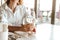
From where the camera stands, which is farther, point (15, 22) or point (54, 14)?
point (54, 14)

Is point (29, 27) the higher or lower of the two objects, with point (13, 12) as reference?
lower

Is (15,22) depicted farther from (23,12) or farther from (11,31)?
(11,31)

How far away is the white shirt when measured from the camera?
187cm

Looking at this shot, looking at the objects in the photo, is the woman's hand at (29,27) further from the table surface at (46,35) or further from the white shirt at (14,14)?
the white shirt at (14,14)

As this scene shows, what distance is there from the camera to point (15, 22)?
6.38 ft

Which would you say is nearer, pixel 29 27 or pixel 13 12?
pixel 29 27

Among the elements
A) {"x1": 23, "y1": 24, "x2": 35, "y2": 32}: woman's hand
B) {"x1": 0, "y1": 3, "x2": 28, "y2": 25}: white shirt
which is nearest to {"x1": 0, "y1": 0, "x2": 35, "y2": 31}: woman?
{"x1": 0, "y1": 3, "x2": 28, "y2": 25}: white shirt

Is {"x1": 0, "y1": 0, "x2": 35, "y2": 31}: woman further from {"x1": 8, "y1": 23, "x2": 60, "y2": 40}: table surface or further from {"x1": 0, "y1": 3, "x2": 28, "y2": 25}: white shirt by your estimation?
{"x1": 8, "y1": 23, "x2": 60, "y2": 40}: table surface

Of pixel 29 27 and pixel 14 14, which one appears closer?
pixel 29 27

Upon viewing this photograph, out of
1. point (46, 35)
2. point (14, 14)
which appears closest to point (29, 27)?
point (46, 35)

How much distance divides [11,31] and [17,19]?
0.42 metres

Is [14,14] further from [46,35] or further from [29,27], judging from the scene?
[46,35]

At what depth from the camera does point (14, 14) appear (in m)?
1.94

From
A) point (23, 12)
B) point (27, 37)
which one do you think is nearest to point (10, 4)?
point (23, 12)
